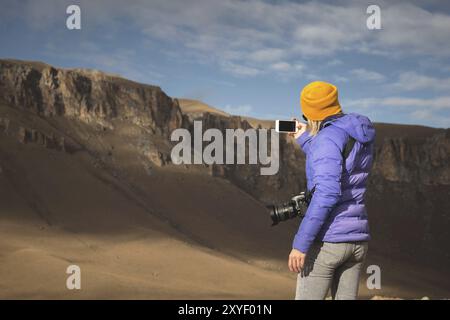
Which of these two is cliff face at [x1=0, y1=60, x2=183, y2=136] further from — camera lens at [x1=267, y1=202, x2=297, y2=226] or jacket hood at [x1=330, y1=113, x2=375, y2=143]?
jacket hood at [x1=330, y1=113, x2=375, y2=143]

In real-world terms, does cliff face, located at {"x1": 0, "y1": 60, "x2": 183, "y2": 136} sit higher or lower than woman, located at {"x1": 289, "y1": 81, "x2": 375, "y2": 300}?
higher

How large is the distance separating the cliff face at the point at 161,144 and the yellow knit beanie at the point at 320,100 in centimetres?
2506

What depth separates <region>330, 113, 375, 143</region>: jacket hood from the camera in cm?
347

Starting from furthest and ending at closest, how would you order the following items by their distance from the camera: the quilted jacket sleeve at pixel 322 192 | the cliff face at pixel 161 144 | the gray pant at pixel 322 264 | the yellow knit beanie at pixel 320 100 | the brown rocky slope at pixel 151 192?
the cliff face at pixel 161 144, the brown rocky slope at pixel 151 192, the yellow knit beanie at pixel 320 100, the gray pant at pixel 322 264, the quilted jacket sleeve at pixel 322 192

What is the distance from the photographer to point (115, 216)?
76.0 ft

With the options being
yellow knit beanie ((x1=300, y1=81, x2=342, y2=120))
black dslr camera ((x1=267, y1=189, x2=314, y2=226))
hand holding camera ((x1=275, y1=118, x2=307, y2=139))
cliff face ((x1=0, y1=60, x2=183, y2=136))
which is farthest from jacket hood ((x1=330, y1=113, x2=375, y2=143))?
cliff face ((x1=0, y1=60, x2=183, y2=136))

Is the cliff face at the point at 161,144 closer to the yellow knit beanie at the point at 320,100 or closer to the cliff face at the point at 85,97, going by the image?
the cliff face at the point at 85,97

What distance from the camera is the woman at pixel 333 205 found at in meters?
3.29

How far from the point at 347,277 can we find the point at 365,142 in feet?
3.03

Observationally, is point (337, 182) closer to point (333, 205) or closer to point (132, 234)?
point (333, 205)

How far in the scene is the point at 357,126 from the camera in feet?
11.5

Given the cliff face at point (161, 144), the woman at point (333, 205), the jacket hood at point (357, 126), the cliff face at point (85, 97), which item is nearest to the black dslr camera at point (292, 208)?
the woman at point (333, 205)

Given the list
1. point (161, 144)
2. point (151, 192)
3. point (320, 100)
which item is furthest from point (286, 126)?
point (161, 144)

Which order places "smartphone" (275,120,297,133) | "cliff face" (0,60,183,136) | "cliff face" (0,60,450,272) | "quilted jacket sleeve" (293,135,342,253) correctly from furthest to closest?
1. "cliff face" (0,60,183,136)
2. "cliff face" (0,60,450,272)
3. "smartphone" (275,120,297,133)
4. "quilted jacket sleeve" (293,135,342,253)
